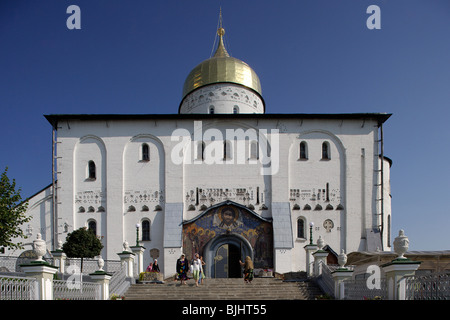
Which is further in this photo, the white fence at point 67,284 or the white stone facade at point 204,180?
the white stone facade at point 204,180

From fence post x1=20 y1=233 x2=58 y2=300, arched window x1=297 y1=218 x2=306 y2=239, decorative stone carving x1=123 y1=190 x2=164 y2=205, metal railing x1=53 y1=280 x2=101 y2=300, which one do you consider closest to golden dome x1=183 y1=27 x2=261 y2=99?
decorative stone carving x1=123 y1=190 x2=164 y2=205

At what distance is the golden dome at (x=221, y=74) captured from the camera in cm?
3011

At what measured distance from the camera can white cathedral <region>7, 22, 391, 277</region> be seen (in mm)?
23547

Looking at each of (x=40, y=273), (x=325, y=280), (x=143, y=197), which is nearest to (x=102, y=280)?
(x=40, y=273)

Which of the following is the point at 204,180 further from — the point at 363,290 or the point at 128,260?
the point at 363,290

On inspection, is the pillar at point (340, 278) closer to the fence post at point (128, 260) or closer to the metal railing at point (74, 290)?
the metal railing at point (74, 290)

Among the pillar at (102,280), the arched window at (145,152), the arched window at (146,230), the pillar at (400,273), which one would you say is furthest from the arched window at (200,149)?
the pillar at (400,273)

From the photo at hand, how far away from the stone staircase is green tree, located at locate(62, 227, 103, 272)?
14.5ft

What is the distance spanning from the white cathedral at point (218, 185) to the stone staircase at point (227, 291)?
6588 millimetres

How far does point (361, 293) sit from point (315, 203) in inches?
493

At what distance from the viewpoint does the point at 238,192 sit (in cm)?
2466

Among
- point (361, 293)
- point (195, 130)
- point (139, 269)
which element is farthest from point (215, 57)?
point (361, 293)

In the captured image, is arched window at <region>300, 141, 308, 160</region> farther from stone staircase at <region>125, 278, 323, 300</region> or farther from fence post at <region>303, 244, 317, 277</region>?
stone staircase at <region>125, 278, 323, 300</region>
